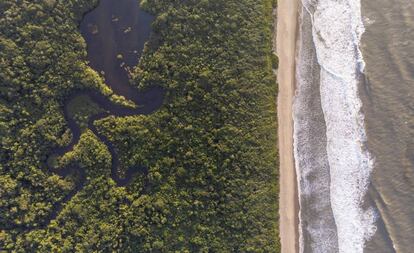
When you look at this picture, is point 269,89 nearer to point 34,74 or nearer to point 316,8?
point 316,8

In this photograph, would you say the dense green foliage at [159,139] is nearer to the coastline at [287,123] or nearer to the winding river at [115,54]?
the winding river at [115,54]

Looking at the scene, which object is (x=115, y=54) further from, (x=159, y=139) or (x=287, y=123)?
(x=287, y=123)

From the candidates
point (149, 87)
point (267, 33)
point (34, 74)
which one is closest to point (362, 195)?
point (267, 33)

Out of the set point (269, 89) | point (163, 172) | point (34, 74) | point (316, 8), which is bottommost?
point (163, 172)

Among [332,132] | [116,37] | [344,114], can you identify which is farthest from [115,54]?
[344,114]

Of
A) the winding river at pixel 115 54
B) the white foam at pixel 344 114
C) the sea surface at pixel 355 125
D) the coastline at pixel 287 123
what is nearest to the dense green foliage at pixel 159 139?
the winding river at pixel 115 54
